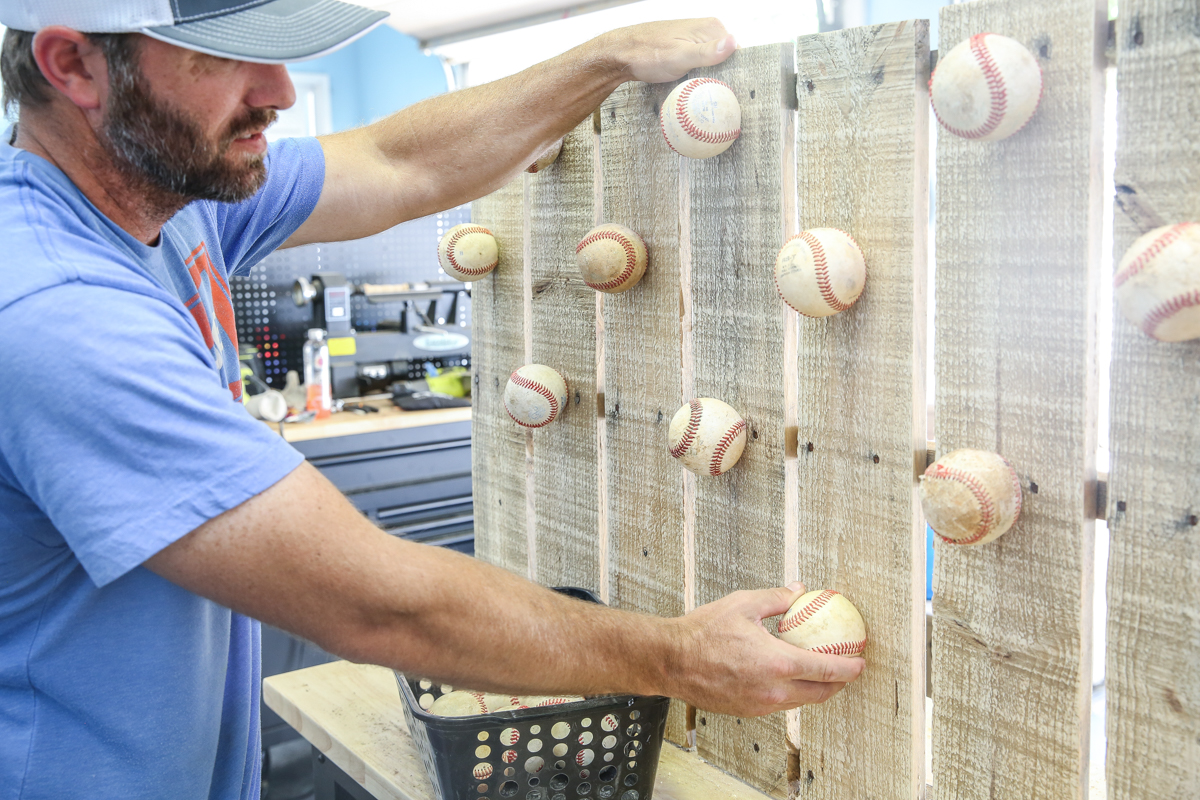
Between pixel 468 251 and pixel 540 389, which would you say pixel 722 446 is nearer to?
pixel 540 389

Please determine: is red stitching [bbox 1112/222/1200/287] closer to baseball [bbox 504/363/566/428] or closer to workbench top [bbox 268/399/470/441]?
baseball [bbox 504/363/566/428]

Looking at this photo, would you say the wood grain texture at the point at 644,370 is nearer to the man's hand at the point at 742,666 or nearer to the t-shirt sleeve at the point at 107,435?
the man's hand at the point at 742,666

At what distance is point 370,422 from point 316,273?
80cm

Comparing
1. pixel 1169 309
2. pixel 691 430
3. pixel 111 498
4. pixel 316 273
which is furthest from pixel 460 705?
pixel 316 273

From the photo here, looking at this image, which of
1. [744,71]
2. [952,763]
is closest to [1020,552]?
[952,763]

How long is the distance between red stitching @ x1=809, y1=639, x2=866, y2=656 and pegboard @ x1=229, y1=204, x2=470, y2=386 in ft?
9.14

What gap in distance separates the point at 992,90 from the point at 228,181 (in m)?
0.86

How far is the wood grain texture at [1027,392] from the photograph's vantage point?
91cm

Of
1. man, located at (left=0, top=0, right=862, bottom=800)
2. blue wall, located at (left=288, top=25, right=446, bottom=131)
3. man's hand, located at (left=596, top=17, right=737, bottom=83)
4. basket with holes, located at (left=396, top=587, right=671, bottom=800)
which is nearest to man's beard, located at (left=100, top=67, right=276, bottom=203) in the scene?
man, located at (left=0, top=0, right=862, bottom=800)

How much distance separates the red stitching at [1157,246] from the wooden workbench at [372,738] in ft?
2.86

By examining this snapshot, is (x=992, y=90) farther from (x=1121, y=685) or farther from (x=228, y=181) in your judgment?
(x=228, y=181)

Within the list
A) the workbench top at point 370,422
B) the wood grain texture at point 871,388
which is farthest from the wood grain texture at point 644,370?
the workbench top at point 370,422

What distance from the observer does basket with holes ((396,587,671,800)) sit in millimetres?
1169

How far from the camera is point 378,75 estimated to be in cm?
844
